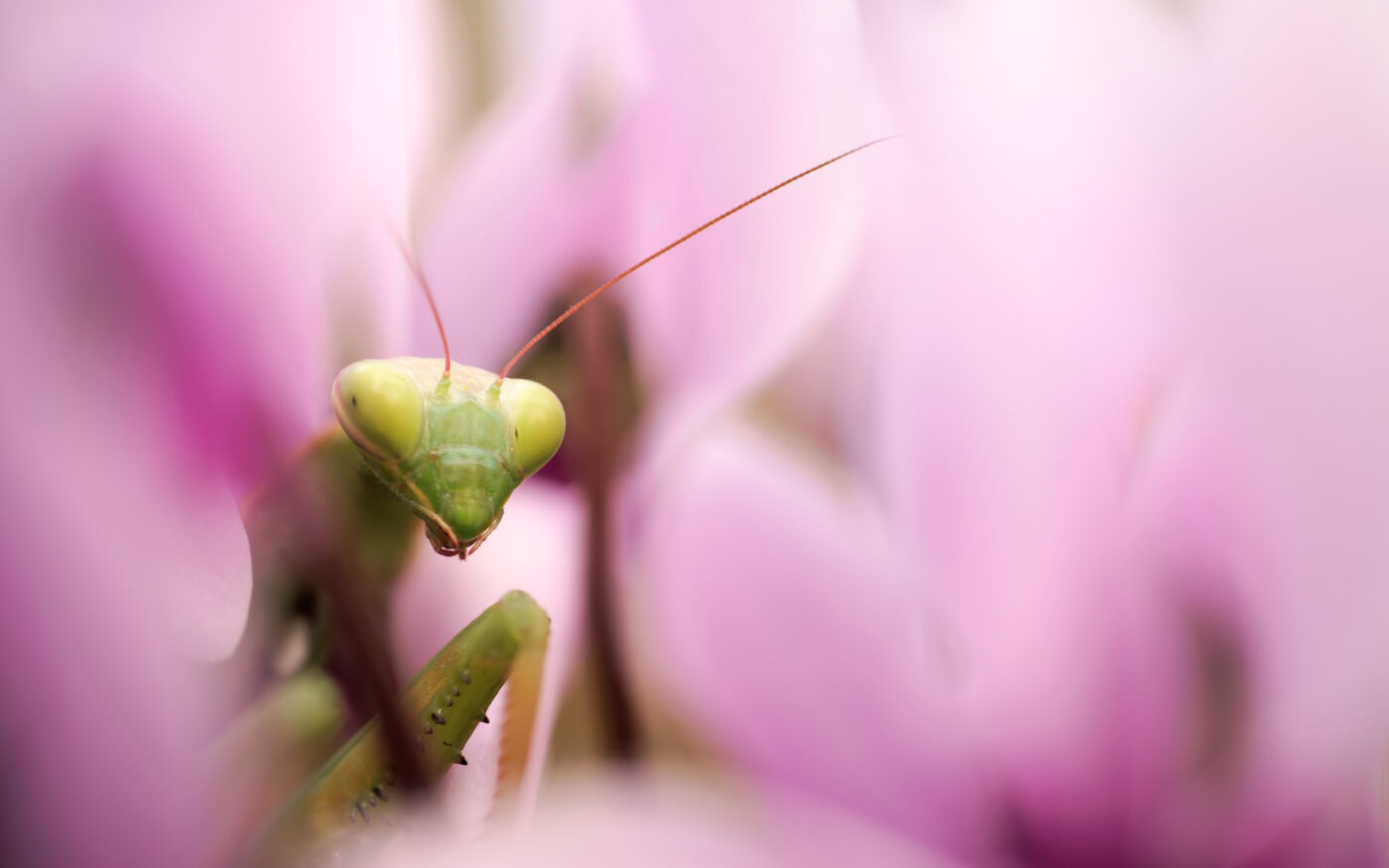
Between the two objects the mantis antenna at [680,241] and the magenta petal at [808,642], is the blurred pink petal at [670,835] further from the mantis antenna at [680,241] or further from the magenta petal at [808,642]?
the mantis antenna at [680,241]

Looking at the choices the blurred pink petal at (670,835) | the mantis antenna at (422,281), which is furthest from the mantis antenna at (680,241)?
the blurred pink petal at (670,835)

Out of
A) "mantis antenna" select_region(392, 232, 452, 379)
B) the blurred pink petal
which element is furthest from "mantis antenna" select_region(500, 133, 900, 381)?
the blurred pink petal

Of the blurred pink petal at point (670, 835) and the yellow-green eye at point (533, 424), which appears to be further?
the yellow-green eye at point (533, 424)

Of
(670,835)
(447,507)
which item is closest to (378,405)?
(447,507)

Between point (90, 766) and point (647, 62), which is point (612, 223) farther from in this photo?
point (90, 766)

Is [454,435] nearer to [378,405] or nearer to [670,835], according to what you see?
[378,405]

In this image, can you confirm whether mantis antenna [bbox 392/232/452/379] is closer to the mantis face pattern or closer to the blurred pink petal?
the mantis face pattern
